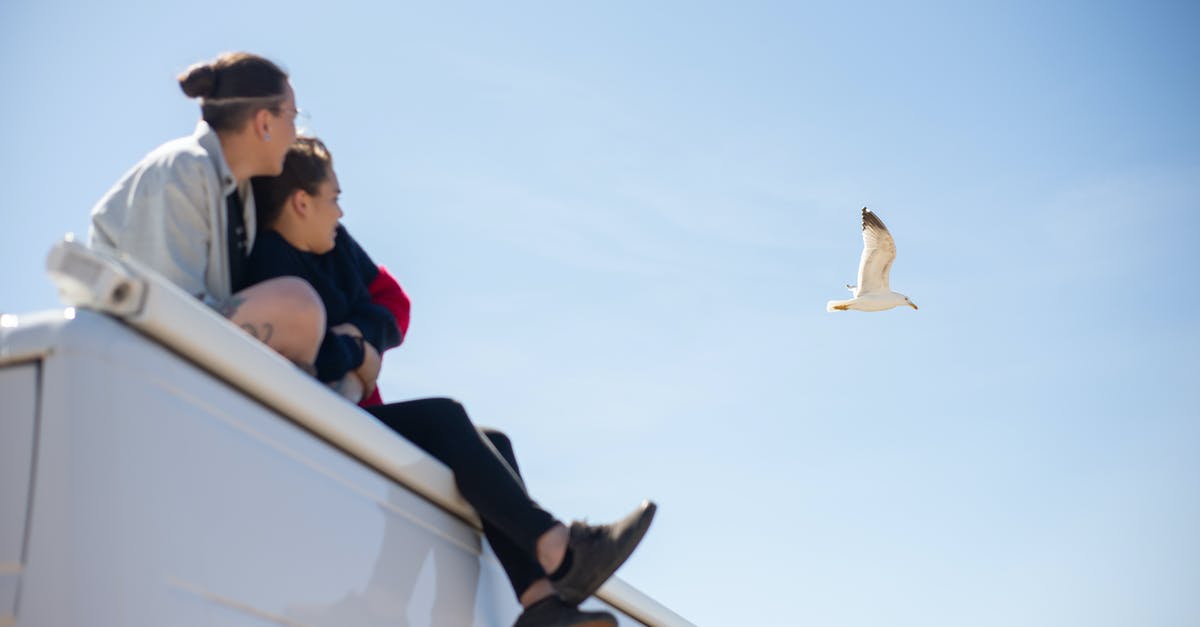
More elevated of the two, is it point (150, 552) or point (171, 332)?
point (171, 332)

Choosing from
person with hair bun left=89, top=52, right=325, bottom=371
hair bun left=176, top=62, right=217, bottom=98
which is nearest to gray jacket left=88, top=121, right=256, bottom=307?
person with hair bun left=89, top=52, right=325, bottom=371

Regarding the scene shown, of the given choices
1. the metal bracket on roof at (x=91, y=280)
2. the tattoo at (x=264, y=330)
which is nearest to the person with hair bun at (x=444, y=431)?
the tattoo at (x=264, y=330)

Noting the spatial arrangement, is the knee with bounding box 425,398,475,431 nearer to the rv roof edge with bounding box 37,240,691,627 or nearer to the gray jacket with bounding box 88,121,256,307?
the rv roof edge with bounding box 37,240,691,627

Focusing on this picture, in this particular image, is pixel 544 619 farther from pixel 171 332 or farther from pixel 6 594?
pixel 6 594

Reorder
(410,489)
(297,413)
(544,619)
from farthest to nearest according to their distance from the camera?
(544,619)
(410,489)
(297,413)

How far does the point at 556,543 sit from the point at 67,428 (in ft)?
4.29

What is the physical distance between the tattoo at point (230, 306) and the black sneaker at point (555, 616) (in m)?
0.89

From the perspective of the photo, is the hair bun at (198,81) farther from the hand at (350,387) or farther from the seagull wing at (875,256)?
the seagull wing at (875,256)

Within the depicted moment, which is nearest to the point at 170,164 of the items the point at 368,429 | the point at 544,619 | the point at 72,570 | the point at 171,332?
the point at 368,429

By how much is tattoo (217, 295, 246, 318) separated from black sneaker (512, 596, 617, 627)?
2.91 ft

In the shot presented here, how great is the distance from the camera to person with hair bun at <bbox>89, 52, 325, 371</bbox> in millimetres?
2498

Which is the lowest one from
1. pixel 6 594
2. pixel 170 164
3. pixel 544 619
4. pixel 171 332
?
pixel 544 619

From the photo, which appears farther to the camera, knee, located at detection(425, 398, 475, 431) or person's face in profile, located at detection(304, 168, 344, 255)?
person's face in profile, located at detection(304, 168, 344, 255)

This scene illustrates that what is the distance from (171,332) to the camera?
1699 millimetres
